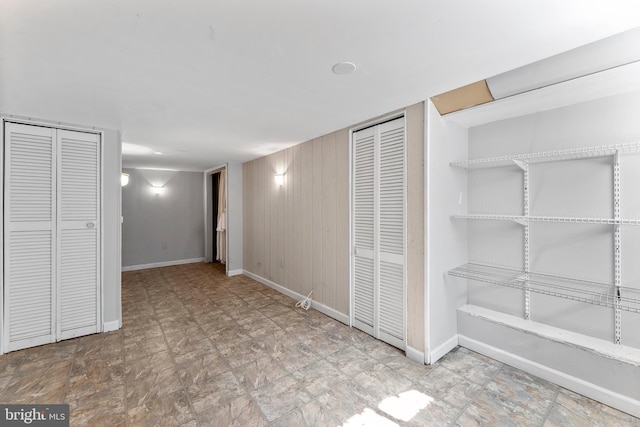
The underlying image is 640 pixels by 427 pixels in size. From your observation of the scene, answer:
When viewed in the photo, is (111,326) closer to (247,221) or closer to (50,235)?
(50,235)

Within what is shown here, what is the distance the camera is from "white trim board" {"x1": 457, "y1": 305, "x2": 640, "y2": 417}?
6.07 feet

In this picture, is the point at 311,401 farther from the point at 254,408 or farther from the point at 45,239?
the point at 45,239

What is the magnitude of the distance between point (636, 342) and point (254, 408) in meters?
2.72

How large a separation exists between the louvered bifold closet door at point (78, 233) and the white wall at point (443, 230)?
3.50 metres

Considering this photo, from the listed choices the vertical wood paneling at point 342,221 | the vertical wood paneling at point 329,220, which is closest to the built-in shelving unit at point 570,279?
the vertical wood paneling at point 342,221

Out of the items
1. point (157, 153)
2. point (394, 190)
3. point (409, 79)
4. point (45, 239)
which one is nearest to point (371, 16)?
point (409, 79)

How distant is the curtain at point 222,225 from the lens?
610cm

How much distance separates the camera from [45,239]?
282 cm

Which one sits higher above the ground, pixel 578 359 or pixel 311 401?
pixel 578 359

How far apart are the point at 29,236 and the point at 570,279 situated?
4.94 m

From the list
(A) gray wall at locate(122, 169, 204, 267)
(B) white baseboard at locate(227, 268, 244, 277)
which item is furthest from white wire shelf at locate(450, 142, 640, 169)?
(A) gray wall at locate(122, 169, 204, 267)

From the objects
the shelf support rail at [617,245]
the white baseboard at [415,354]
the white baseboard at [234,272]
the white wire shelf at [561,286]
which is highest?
the shelf support rail at [617,245]

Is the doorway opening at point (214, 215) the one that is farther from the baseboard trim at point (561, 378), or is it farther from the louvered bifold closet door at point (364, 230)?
the baseboard trim at point (561, 378)

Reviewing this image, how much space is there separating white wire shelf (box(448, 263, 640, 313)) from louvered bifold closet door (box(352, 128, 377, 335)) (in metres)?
0.85
